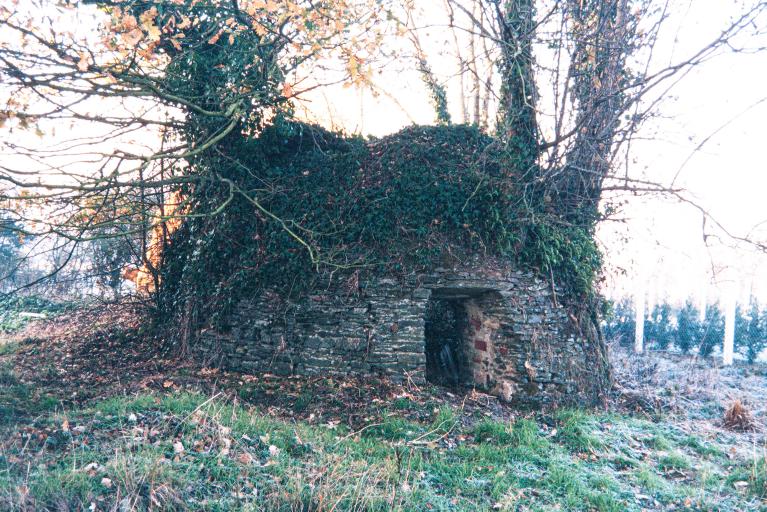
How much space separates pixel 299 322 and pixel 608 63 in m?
6.52

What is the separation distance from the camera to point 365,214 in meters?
7.17

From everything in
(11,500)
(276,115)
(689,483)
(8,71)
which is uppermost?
(276,115)

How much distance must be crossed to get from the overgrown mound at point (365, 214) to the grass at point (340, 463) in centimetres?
220

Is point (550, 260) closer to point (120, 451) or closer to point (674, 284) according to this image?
point (120, 451)

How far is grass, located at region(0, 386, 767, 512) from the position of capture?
3371mm

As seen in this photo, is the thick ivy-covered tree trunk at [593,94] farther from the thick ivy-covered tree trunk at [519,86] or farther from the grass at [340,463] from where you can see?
the grass at [340,463]

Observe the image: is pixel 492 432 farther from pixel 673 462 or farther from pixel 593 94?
pixel 593 94

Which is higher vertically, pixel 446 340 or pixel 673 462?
pixel 446 340

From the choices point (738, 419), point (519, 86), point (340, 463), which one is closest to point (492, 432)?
point (340, 463)

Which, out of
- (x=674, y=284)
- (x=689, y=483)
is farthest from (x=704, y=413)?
(x=674, y=284)

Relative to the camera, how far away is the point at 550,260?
7262 mm

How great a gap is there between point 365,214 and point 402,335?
6.22 feet

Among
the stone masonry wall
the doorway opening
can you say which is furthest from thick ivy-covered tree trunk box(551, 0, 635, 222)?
the doorway opening

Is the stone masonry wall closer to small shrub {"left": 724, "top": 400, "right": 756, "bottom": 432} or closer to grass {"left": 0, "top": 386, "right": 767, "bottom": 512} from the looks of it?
grass {"left": 0, "top": 386, "right": 767, "bottom": 512}
